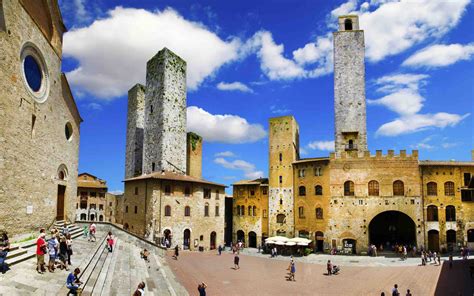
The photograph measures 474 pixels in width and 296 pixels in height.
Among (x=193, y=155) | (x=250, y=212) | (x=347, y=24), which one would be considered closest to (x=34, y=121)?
(x=193, y=155)

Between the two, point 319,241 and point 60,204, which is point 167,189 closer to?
point 60,204

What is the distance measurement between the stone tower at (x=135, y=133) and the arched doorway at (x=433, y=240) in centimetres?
3622

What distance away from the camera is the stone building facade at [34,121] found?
15797 mm

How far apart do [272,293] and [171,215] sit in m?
18.3

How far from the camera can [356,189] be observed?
3881 cm

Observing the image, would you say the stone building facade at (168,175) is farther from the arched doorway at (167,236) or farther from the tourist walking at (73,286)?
Answer: the tourist walking at (73,286)

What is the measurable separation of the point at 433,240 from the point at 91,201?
49647 millimetres

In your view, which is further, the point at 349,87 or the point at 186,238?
the point at 349,87

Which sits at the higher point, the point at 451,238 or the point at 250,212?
the point at 250,212

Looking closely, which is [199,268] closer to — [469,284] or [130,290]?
[130,290]

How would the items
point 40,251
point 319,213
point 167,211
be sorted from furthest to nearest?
point 319,213 → point 167,211 → point 40,251

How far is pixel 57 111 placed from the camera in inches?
854

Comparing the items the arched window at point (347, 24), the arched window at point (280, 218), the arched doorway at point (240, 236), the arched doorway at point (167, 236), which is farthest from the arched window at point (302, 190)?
the arched window at point (347, 24)

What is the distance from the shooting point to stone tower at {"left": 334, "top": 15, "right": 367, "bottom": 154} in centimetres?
4281
